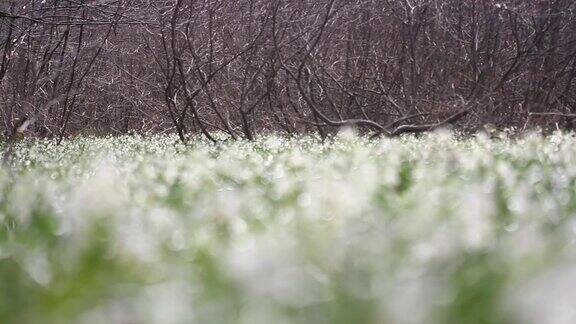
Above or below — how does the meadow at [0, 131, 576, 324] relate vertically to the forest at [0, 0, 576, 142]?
below

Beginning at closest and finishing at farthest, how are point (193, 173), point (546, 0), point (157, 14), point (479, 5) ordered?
point (193, 173)
point (157, 14)
point (546, 0)
point (479, 5)

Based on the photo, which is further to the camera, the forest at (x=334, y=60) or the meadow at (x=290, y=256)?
the forest at (x=334, y=60)

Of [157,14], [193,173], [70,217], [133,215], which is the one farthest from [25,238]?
[157,14]

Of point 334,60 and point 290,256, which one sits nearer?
point 290,256

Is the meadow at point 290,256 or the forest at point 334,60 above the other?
the forest at point 334,60

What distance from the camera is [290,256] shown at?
1.36 metres

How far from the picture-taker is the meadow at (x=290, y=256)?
3.53 feet

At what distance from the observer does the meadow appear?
3.53ft

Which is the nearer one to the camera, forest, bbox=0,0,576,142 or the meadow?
the meadow

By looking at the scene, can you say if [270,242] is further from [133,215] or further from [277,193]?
[277,193]

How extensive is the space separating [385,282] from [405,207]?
4.44ft

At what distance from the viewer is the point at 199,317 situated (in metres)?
1.06

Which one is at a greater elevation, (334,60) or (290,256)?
(334,60)

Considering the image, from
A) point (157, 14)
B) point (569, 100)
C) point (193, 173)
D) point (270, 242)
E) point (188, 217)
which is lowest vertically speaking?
point (270, 242)
